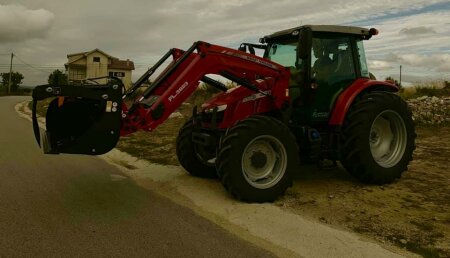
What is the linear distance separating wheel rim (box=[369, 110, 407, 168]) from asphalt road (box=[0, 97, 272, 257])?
350 centimetres

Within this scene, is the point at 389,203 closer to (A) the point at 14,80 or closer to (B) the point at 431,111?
(B) the point at 431,111

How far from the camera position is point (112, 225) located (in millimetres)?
4957

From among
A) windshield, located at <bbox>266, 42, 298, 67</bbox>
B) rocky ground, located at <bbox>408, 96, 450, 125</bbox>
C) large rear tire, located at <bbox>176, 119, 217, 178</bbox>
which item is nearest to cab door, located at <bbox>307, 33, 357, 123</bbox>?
windshield, located at <bbox>266, 42, 298, 67</bbox>

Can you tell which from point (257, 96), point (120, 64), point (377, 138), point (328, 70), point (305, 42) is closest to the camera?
point (305, 42)

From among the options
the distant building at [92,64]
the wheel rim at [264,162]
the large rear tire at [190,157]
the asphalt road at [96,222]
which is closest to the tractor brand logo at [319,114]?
the wheel rim at [264,162]

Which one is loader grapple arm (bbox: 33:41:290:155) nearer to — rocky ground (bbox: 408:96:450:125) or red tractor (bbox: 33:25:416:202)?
red tractor (bbox: 33:25:416:202)

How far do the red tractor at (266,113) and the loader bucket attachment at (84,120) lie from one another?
0.04 ft

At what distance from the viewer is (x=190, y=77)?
19.9 ft

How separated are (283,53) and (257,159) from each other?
2164 mm

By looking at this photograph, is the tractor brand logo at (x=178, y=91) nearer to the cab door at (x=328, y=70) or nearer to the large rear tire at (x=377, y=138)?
the cab door at (x=328, y=70)

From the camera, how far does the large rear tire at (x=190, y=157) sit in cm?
726

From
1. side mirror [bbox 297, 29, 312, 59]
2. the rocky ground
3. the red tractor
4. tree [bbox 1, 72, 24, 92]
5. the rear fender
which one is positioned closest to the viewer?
the red tractor

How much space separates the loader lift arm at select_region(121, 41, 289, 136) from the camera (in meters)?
5.84

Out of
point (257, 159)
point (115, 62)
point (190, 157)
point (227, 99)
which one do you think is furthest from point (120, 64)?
point (257, 159)
